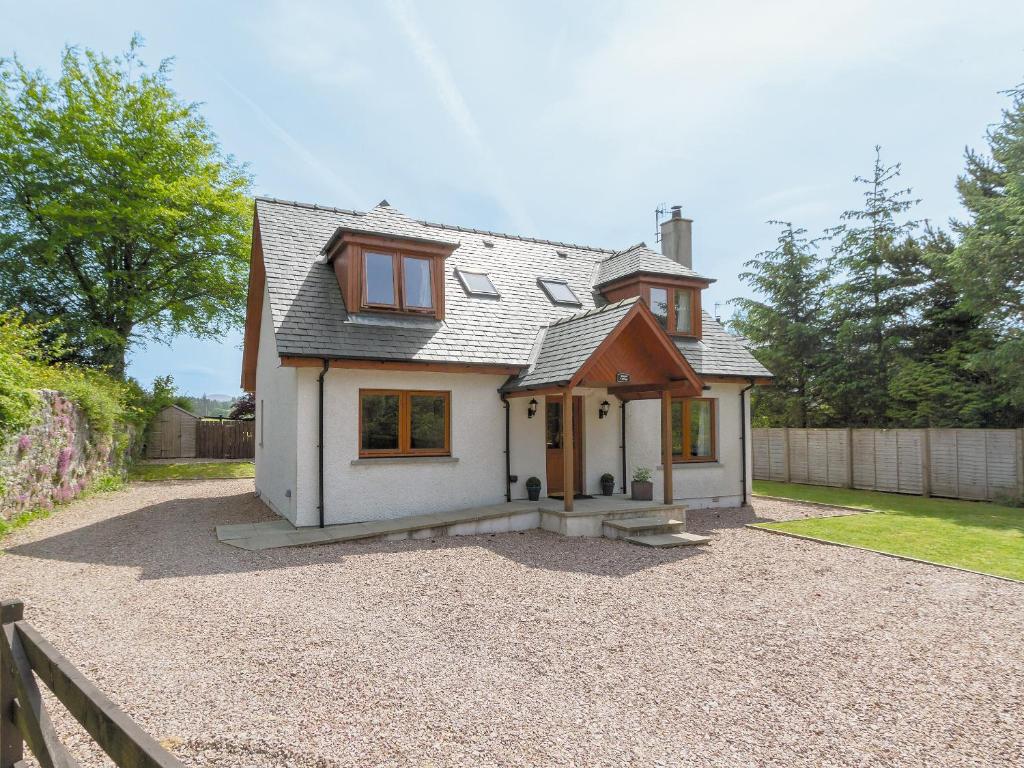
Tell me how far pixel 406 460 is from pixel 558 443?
371 centimetres

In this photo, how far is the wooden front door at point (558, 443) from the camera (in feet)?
44.2

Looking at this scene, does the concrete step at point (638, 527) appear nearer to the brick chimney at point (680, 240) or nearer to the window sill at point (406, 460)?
the window sill at point (406, 460)

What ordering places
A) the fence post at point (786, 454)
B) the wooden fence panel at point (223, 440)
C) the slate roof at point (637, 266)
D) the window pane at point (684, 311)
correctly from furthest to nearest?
the wooden fence panel at point (223, 440) → the fence post at point (786, 454) → the window pane at point (684, 311) → the slate roof at point (637, 266)

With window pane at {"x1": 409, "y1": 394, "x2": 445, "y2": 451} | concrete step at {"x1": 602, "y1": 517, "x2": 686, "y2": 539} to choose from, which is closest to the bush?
window pane at {"x1": 409, "y1": 394, "x2": 445, "y2": 451}

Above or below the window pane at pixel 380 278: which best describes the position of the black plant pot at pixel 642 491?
below

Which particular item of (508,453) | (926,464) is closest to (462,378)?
(508,453)

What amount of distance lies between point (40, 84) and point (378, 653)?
3415 cm

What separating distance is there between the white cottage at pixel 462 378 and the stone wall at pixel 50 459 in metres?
4.57

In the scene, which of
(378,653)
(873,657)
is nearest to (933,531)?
(873,657)

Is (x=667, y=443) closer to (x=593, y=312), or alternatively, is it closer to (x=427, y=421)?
(x=593, y=312)

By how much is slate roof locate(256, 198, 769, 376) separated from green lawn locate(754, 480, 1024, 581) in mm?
4397

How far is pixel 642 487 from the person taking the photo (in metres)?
12.9

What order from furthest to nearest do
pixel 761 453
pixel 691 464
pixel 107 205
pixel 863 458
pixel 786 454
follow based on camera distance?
pixel 107 205, pixel 761 453, pixel 786 454, pixel 863 458, pixel 691 464

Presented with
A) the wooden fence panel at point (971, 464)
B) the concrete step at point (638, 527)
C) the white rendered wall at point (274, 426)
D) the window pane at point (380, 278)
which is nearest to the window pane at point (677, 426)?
the concrete step at point (638, 527)
